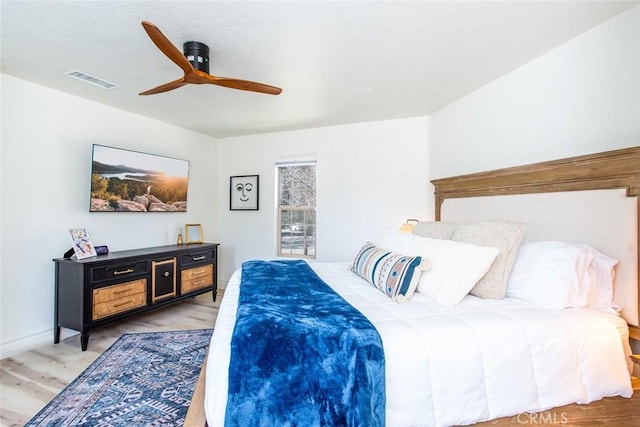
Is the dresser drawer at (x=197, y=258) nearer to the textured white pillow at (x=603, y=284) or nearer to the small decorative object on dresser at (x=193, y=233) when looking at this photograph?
the small decorative object on dresser at (x=193, y=233)

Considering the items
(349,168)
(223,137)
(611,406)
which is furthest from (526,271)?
(223,137)

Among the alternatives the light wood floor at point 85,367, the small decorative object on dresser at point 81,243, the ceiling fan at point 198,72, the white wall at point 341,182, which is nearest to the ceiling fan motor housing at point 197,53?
the ceiling fan at point 198,72

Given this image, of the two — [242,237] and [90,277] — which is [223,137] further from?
[90,277]

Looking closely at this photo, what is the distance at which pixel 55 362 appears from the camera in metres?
Result: 2.53

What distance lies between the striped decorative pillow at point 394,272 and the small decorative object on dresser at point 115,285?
236 cm

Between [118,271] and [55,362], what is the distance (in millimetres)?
830

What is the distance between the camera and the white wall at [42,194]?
8.77 ft

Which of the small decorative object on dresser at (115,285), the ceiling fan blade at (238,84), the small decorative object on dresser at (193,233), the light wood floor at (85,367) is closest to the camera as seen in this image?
the light wood floor at (85,367)

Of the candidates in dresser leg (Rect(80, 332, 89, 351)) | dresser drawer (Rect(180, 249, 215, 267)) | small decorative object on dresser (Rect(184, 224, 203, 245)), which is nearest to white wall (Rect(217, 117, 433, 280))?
small decorative object on dresser (Rect(184, 224, 203, 245))

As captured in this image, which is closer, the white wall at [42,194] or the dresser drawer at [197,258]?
the white wall at [42,194]

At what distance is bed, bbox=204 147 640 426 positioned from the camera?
1231 millimetres

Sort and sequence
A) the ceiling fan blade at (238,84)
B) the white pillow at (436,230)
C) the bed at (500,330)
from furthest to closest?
the white pillow at (436,230) < the ceiling fan blade at (238,84) < the bed at (500,330)

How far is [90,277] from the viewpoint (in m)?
2.75

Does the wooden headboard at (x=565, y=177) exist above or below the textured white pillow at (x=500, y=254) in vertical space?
above
